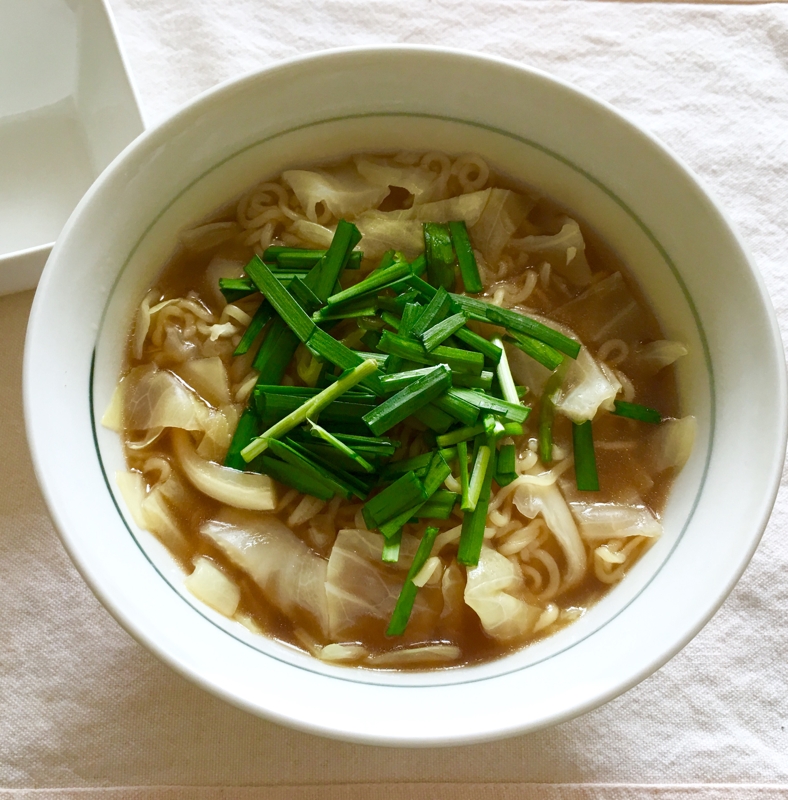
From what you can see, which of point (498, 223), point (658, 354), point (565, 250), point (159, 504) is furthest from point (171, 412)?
point (658, 354)

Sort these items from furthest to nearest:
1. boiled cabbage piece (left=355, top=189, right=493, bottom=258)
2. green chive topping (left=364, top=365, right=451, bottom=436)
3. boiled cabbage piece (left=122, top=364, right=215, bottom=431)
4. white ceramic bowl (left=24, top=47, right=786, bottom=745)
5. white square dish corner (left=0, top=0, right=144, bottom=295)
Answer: white square dish corner (left=0, top=0, right=144, bottom=295), boiled cabbage piece (left=355, top=189, right=493, bottom=258), boiled cabbage piece (left=122, top=364, right=215, bottom=431), green chive topping (left=364, top=365, right=451, bottom=436), white ceramic bowl (left=24, top=47, right=786, bottom=745)

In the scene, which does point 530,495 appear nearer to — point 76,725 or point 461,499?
point 461,499

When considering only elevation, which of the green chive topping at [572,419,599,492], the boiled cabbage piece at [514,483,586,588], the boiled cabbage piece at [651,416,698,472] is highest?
the boiled cabbage piece at [651,416,698,472]

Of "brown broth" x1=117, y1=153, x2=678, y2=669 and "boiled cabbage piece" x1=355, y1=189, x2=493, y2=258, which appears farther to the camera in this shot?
"boiled cabbage piece" x1=355, y1=189, x2=493, y2=258

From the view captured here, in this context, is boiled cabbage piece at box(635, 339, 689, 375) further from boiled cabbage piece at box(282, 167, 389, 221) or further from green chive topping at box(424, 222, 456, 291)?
boiled cabbage piece at box(282, 167, 389, 221)

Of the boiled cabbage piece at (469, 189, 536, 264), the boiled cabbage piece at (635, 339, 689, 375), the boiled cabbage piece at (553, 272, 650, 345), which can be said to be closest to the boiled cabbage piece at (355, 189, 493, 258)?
the boiled cabbage piece at (469, 189, 536, 264)

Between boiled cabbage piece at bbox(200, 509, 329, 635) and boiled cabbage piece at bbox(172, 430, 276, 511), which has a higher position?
boiled cabbage piece at bbox(172, 430, 276, 511)
